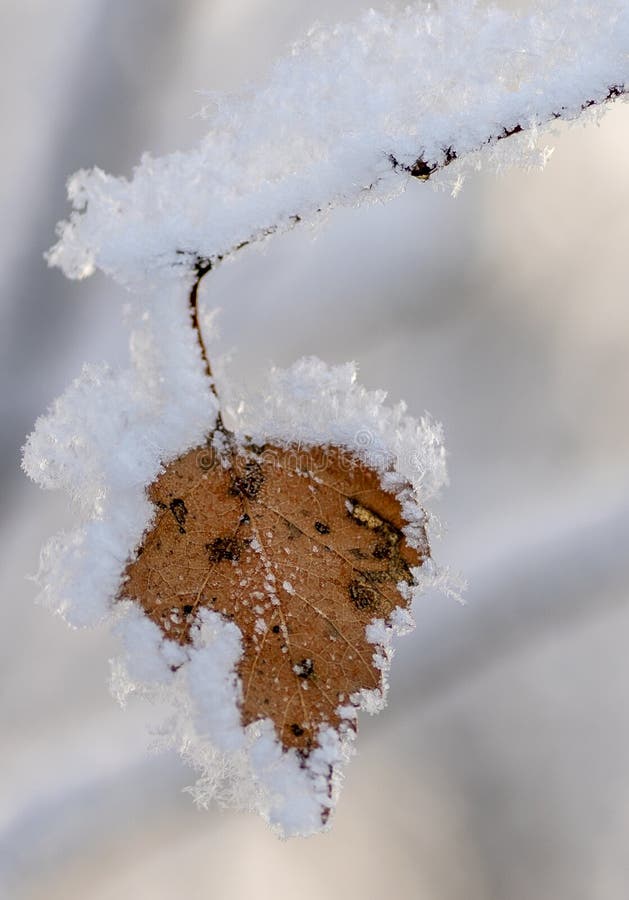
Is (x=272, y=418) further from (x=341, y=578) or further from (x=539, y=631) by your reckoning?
(x=539, y=631)

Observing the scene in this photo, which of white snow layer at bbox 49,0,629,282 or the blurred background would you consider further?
the blurred background

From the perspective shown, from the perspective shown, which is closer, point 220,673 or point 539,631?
point 220,673

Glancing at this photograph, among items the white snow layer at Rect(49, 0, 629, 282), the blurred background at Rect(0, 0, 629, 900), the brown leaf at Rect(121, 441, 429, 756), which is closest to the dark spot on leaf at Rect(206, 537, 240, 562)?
the brown leaf at Rect(121, 441, 429, 756)

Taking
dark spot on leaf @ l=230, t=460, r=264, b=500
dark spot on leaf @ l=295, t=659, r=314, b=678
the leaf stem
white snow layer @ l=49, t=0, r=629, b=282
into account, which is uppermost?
white snow layer @ l=49, t=0, r=629, b=282

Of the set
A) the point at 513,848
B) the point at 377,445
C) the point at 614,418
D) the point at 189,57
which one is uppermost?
the point at 189,57

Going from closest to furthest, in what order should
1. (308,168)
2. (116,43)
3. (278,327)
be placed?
(308,168) → (116,43) → (278,327)

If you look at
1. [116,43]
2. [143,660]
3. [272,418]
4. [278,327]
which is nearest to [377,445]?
[272,418]

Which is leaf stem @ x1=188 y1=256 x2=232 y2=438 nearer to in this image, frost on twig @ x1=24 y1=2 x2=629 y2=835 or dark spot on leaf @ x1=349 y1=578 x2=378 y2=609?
frost on twig @ x1=24 y1=2 x2=629 y2=835

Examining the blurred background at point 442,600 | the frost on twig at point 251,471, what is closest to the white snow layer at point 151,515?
the frost on twig at point 251,471

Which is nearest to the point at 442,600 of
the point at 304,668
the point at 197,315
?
the point at 304,668

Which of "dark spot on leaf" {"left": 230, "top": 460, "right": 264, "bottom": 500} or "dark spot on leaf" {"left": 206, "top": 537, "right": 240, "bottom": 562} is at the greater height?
"dark spot on leaf" {"left": 230, "top": 460, "right": 264, "bottom": 500}
